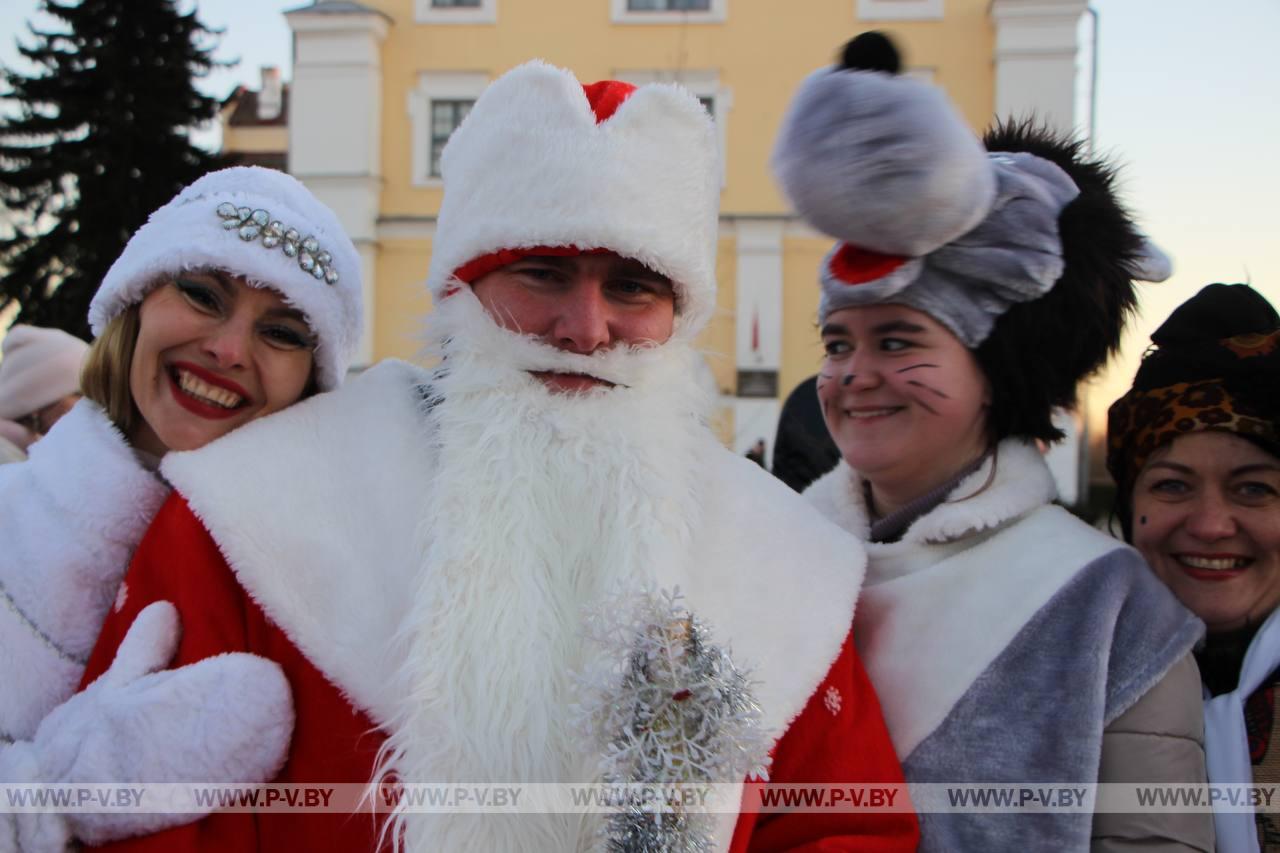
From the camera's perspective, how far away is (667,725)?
4.69 feet

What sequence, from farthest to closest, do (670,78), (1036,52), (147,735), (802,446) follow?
(670,78), (1036,52), (802,446), (147,735)

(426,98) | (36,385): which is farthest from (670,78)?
(36,385)

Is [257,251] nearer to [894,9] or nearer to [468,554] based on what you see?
[468,554]

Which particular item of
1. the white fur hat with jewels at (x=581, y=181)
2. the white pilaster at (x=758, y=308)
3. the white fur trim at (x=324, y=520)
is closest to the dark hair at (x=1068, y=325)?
the white fur hat with jewels at (x=581, y=181)

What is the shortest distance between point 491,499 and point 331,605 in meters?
0.31

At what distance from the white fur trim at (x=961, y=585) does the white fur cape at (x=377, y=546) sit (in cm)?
17

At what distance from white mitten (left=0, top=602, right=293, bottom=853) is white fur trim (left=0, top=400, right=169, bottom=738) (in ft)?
0.44

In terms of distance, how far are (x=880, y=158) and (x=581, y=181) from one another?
0.53 meters

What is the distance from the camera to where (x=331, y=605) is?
1.73m

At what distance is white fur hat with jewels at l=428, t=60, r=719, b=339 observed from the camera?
6.13 ft

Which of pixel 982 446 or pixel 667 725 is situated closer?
pixel 667 725

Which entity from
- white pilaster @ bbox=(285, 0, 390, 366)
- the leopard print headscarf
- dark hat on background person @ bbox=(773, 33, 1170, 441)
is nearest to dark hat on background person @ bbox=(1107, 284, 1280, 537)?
the leopard print headscarf

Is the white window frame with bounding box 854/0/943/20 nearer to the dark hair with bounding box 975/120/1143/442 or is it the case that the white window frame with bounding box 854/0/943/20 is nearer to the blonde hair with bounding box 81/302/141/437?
the dark hair with bounding box 975/120/1143/442

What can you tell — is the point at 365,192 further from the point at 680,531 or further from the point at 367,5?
the point at 680,531
